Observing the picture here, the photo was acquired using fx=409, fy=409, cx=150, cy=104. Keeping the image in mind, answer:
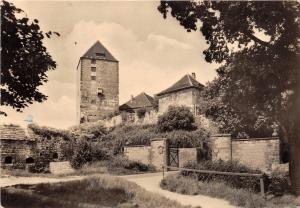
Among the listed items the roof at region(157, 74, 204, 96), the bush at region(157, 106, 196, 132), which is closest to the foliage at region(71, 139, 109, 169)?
the bush at region(157, 106, 196, 132)

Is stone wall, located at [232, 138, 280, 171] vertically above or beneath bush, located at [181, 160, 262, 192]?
above

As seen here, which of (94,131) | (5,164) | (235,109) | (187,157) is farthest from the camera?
(94,131)

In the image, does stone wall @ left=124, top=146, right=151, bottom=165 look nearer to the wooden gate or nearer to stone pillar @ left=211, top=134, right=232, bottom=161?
the wooden gate

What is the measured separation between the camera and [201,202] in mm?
13109

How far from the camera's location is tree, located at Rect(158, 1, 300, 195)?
13.5 metres

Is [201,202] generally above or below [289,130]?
below

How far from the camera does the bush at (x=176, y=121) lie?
111 ft

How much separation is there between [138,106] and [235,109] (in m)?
39.0

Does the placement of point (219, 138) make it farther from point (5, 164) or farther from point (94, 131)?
point (94, 131)

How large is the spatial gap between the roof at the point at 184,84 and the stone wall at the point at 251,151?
76.3 ft

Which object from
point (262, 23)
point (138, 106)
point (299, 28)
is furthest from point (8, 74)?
point (138, 106)

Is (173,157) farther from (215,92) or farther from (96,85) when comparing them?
(96,85)

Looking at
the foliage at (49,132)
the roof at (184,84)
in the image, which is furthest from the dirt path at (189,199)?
the roof at (184,84)

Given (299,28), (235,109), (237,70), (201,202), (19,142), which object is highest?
(299,28)
